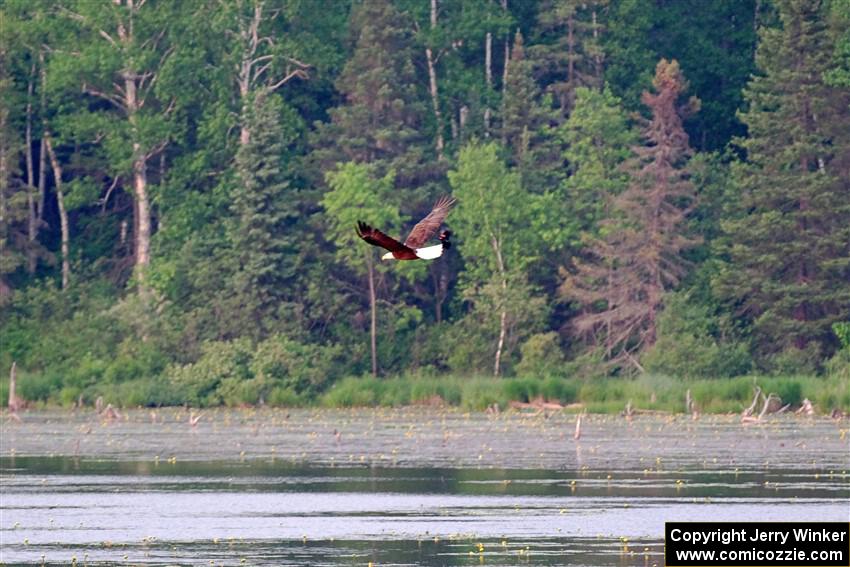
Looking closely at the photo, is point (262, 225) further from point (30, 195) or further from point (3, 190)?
point (3, 190)

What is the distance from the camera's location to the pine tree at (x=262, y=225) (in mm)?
71438

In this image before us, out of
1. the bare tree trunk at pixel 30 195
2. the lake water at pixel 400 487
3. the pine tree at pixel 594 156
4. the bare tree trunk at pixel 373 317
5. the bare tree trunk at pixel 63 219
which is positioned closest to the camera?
the lake water at pixel 400 487

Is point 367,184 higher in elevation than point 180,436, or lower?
higher

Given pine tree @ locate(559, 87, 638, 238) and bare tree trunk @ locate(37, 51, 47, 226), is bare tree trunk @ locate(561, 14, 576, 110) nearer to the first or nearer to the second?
pine tree @ locate(559, 87, 638, 238)

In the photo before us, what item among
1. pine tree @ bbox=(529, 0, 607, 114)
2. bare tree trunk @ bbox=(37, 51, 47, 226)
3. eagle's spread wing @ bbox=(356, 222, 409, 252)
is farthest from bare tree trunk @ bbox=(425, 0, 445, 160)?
eagle's spread wing @ bbox=(356, 222, 409, 252)

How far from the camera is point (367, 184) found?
71375 mm

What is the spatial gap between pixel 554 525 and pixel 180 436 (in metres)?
21.0

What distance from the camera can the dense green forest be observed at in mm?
69125

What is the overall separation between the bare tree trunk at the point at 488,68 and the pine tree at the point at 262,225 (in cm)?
902

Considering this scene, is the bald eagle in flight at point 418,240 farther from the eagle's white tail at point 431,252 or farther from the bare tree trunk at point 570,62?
the bare tree trunk at point 570,62

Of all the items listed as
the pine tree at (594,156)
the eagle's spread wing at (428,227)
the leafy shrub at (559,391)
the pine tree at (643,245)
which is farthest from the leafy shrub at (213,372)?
the eagle's spread wing at (428,227)

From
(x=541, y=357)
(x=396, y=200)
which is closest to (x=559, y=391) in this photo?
(x=541, y=357)

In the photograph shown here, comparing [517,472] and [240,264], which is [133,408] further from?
[517,472]

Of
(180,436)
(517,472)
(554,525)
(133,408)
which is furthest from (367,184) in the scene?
(554,525)
